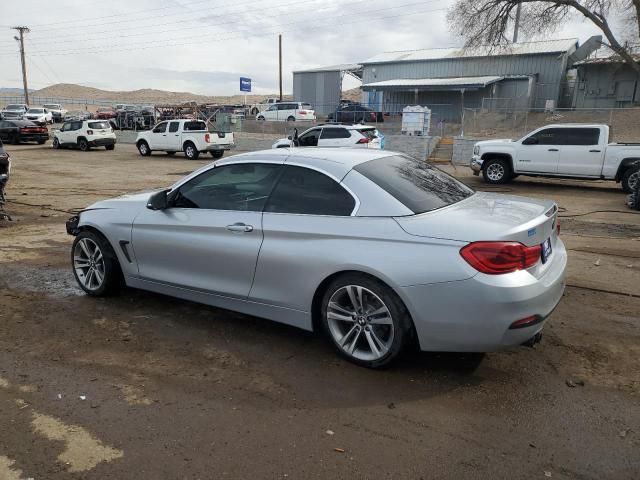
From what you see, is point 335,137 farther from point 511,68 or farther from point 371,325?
point 511,68

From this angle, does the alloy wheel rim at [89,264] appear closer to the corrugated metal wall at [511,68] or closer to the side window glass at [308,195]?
the side window glass at [308,195]

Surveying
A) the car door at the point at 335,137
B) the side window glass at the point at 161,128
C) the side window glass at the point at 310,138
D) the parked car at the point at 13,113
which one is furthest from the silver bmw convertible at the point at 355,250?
the parked car at the point at 13,113

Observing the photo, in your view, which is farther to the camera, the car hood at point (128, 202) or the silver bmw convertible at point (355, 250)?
the car hood at point (128, 202)

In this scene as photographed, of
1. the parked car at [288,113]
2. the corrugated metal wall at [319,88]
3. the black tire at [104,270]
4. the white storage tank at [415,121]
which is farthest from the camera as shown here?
the corrugated metal wall at [319,88]

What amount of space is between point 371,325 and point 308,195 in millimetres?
1094

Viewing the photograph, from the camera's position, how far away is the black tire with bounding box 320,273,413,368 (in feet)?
11.5

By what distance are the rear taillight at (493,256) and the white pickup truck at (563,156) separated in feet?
37.3

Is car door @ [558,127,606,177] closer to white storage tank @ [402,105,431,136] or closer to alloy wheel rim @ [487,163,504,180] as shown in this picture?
alloy wheel rim @ [487,163,504,180]

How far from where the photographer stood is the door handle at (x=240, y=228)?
4.10 meters

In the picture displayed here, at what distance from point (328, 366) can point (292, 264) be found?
2.59 feet

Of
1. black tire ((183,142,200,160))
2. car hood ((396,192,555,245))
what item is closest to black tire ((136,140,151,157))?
black tire ((183,142,200,160))

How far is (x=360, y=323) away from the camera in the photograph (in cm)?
370

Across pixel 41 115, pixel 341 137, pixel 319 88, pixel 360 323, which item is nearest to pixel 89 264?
pixel 360 323

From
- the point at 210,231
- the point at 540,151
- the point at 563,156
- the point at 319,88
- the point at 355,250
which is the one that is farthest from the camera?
the point at 319,88
